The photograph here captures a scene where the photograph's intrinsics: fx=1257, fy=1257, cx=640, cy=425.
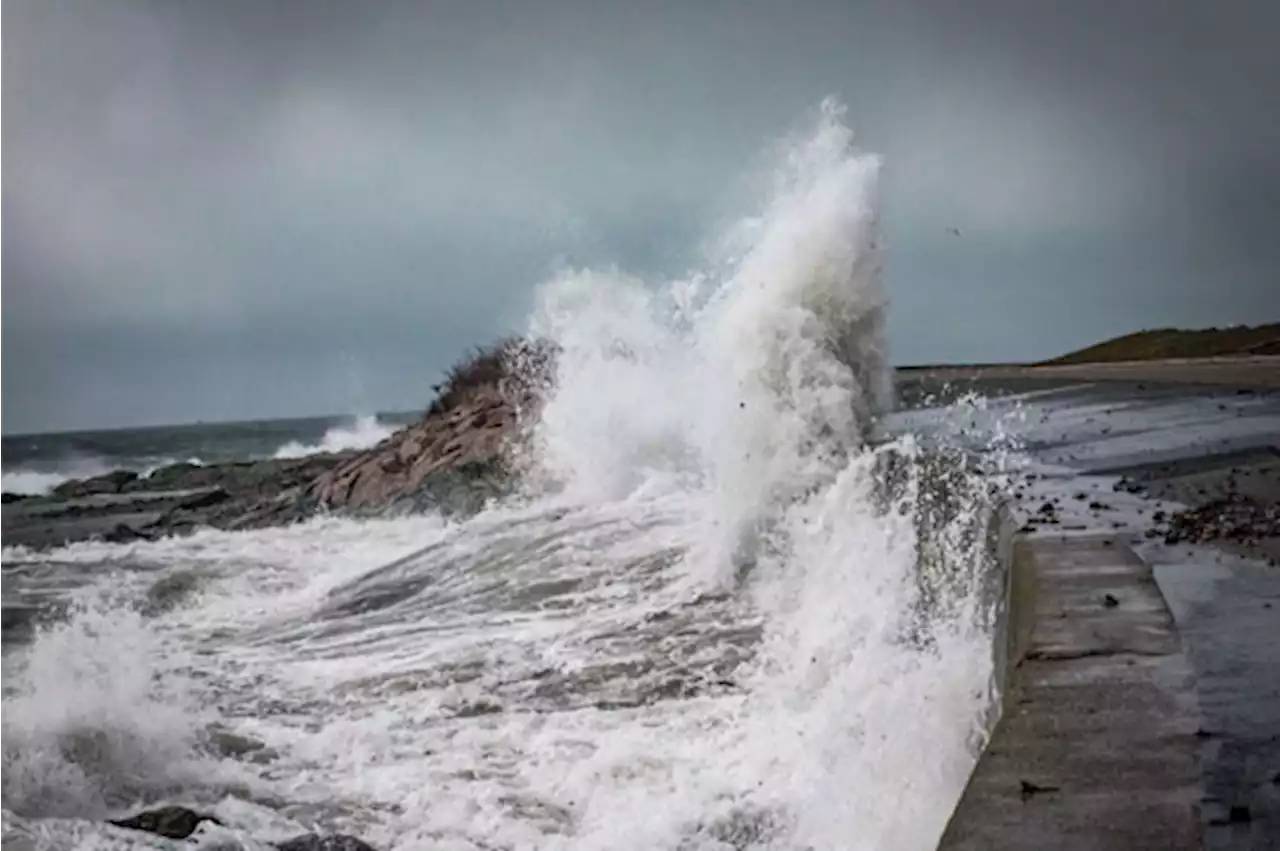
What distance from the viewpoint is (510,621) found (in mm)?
8406

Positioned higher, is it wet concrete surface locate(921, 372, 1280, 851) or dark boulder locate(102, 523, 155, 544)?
wet concrete surface locate(921, 372, 1280, 851)

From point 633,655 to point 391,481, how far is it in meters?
11.2

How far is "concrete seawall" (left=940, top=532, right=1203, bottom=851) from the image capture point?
2.39 m

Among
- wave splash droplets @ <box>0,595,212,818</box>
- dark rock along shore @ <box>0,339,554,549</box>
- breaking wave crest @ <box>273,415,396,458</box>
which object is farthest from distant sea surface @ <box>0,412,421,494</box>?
wave splash droplets @ <box>0,595,212,818</box>

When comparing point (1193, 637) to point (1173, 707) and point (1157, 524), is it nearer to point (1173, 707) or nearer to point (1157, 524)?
point (1173, 707)

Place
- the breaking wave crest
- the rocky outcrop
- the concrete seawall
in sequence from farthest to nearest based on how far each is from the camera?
the breaking wave crest < the rocky outcrop < the concrete seawall

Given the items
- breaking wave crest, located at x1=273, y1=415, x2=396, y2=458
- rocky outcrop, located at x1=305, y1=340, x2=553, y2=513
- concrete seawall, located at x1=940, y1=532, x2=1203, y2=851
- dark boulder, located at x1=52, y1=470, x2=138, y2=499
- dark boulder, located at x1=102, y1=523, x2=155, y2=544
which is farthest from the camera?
breaking wave crest, located at x1=273, y1=415, x2=396, y2=458

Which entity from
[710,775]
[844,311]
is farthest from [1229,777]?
[844,311]

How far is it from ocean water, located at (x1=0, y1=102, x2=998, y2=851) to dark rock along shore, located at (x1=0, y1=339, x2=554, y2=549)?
2566mm

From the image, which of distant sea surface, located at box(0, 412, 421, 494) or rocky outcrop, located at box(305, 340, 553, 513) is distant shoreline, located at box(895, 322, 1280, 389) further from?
distant sea surface, located at box(0, 412, 421, 494)

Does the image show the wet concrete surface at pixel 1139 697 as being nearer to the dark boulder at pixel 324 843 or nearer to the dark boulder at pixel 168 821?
the dark boulder at pixel 324 843

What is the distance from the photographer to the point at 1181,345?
44031 millimetres

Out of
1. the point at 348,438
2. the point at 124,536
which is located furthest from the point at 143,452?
the point at 124,536

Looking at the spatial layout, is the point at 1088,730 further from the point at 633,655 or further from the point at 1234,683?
the point at 633,655
